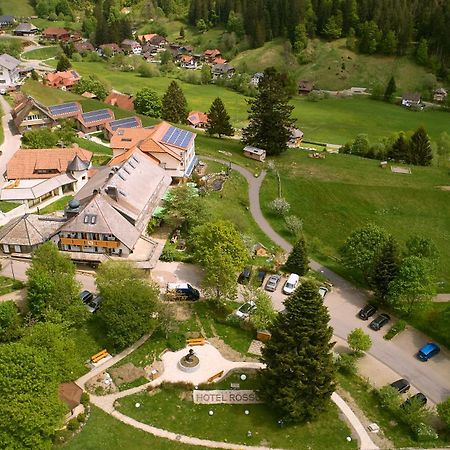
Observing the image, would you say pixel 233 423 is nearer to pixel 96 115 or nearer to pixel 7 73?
pixel 96 115

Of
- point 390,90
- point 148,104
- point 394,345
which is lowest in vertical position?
point 390,90

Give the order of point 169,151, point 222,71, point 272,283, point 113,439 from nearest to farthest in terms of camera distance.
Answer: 1. point 113,439
2. point 272,283
3. point 169,151
4. point 222,71

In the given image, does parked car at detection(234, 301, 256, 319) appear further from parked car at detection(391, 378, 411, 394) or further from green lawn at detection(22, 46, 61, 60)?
green lawn at detection(22, 46, 61, 60)

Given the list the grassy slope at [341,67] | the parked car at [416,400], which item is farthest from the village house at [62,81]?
the parked car at [416,400]

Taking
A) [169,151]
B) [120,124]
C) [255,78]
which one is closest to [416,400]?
[169,151]

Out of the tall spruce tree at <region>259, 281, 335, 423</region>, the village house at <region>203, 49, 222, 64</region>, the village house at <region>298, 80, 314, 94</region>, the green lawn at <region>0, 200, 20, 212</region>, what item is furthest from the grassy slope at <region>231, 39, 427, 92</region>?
the tall spruce tree at <region>259, 281, 335, 423</region>

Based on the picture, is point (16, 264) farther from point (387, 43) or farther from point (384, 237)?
point (387, 43)
